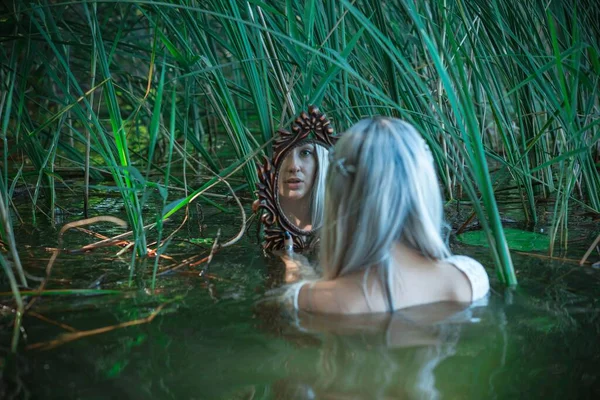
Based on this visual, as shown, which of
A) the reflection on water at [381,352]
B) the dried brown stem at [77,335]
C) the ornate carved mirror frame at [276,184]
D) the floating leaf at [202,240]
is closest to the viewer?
the reflection on water at [381,352]

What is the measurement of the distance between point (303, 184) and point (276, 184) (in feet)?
0.33

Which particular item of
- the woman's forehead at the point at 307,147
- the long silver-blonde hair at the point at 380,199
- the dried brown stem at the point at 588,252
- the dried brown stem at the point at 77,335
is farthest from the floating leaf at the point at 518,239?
the dried brown stem at the point at 77,335

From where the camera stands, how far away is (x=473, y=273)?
2.33 m

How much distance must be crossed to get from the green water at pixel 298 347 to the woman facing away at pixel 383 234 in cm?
5

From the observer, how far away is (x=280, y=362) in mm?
2021

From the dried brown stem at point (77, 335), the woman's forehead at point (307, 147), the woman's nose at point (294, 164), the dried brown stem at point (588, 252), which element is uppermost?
the woman's forehead at point (307, 147)

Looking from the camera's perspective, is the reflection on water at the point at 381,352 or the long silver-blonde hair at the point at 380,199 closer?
the reflection on water at the point at 381,352

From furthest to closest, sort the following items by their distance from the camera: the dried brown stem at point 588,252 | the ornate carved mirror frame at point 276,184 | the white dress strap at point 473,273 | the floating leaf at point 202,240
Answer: the floating leaf at point 202,240, the ornate carved mirror frame at point 276,184, the dried brown stem at point 588,252, the white dress strap at point 473,273

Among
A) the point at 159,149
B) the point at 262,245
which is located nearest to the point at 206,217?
the point at 262,245

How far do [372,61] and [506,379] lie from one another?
6.08 feet

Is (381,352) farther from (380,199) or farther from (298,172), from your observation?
(298,172)

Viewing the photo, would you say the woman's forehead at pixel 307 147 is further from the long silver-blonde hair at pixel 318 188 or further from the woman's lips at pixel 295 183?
the woman's lips at pixel 295 183

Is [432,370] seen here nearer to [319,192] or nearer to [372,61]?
[319,192]

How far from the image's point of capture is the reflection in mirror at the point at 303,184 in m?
3.08
